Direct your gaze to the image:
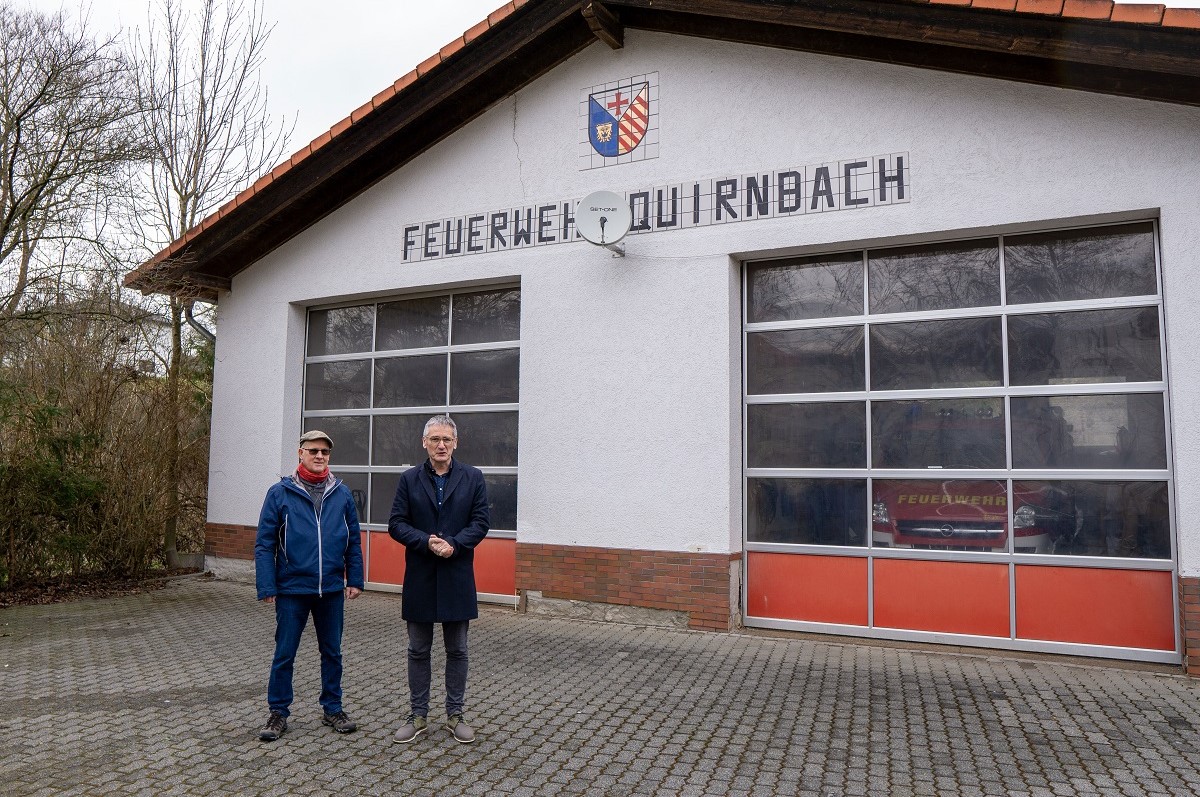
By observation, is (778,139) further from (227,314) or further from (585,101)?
(227,314)

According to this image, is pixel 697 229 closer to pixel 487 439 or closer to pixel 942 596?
pixel 487 439

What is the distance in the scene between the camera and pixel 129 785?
3.96 m

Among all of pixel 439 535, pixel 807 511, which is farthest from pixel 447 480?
pixel 807 511

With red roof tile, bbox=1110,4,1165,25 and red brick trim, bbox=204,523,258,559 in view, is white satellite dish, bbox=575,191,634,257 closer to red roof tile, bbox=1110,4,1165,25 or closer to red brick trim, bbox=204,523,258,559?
red roof tile, bbox=1110,4,1165,25

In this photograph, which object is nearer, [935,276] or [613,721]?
[613,721]

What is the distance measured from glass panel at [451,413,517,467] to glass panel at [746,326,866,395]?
2559mm

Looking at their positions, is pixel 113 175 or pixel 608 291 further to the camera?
pixel 113 175

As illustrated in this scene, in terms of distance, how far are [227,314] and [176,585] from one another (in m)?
3.32

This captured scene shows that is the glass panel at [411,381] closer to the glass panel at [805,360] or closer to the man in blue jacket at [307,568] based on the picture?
the glass panel at [805,360]

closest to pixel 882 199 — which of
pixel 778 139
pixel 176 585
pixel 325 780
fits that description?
pixel 778 139

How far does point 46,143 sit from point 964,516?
9.87 metres

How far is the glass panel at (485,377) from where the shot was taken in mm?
8914

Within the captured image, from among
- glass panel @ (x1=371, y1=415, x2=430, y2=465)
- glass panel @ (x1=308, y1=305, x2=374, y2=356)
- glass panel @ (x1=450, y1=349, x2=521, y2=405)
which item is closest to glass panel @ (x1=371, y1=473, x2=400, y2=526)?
glass panel @ (x1=371, y1=415, x2=430, y2=465)

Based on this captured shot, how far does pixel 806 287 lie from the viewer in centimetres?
768
